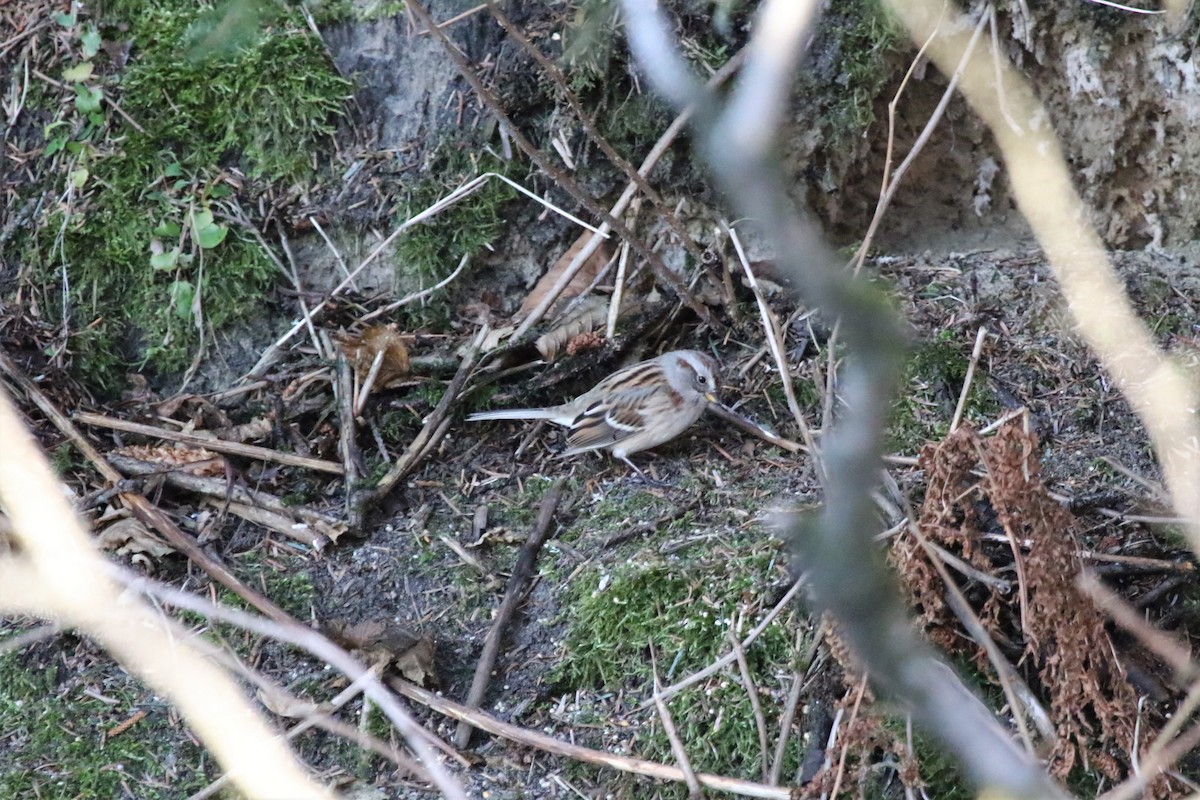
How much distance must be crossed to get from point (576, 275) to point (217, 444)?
5.82 feet

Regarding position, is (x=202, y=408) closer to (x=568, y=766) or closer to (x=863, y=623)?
(x=568, y=766)

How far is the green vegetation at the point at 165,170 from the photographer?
5266 mm

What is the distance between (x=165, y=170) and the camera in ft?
17.5

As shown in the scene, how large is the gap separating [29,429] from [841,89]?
3848 mm

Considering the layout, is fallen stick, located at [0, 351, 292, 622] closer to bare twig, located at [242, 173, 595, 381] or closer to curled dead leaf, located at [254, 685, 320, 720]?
curled dead leaf, located at [254, 685, 320, 720]

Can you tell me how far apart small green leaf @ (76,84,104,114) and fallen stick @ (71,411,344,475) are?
1.52m

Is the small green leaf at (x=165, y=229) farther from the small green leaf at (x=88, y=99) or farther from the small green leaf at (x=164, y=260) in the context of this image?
the small green leaf at (x=88, y=99)

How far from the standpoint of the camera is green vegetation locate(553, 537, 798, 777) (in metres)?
3.53

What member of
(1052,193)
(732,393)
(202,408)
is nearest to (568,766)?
(732,393)

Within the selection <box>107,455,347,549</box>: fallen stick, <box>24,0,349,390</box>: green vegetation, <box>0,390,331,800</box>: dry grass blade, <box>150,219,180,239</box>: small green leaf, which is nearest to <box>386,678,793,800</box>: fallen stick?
<box>0,390,331,800</box>: dry grass blade

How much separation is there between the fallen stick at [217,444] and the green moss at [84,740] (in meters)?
1.00

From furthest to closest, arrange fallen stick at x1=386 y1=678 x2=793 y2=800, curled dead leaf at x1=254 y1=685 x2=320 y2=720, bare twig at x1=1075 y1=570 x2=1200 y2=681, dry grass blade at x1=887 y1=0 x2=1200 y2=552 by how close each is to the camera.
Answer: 1. dry grass blade at x1=887 y1=0 x2=1200 y2=552
2. curled dead leaf at x1=254 y1=685 x2=320 y2=720
3. fallen stick at x1=386 y1=678 x2=793 y2=800
4. bare twig at x1=1075 y1=570 x2=1200 y2=681

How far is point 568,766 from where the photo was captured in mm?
3580

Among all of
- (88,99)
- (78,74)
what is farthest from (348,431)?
(78,74)
